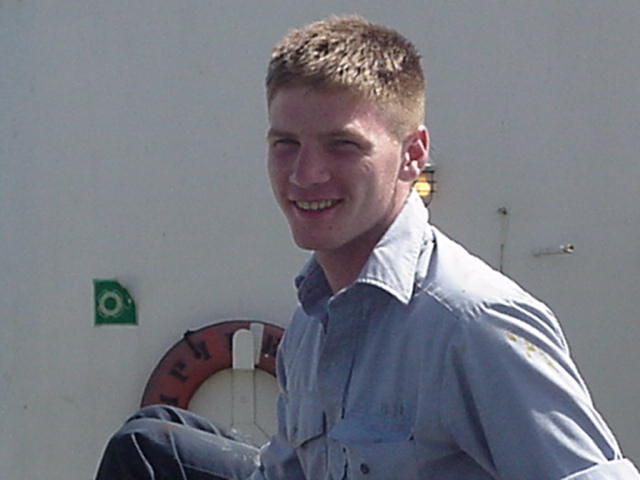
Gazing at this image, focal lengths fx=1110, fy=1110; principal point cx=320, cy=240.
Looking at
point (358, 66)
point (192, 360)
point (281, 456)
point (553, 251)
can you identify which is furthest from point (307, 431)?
point (553, 251)

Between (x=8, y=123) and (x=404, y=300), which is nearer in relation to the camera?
(x=404, y=300)

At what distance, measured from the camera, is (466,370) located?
4.34 feet

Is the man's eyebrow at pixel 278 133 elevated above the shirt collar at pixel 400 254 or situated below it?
above

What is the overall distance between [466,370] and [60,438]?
2994mm

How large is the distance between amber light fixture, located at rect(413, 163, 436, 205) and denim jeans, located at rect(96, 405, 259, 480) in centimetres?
185

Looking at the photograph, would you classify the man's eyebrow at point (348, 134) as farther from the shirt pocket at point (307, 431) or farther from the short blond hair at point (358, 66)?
the shirt pocket at point (307, 431)

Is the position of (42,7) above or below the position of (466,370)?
above

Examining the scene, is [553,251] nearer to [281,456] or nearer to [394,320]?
[281,456]

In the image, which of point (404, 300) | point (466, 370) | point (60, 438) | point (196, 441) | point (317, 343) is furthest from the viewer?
point (60, 438)

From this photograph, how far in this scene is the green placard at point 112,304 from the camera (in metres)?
4.04

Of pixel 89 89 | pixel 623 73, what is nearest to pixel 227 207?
pixel 89 89

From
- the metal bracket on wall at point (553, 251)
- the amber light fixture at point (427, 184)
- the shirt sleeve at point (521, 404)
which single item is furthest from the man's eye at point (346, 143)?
the metal bracket on wall at point (553, 251)

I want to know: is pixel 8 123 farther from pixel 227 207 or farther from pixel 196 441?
pixel 196 441

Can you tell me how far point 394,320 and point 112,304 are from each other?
2736 mm
